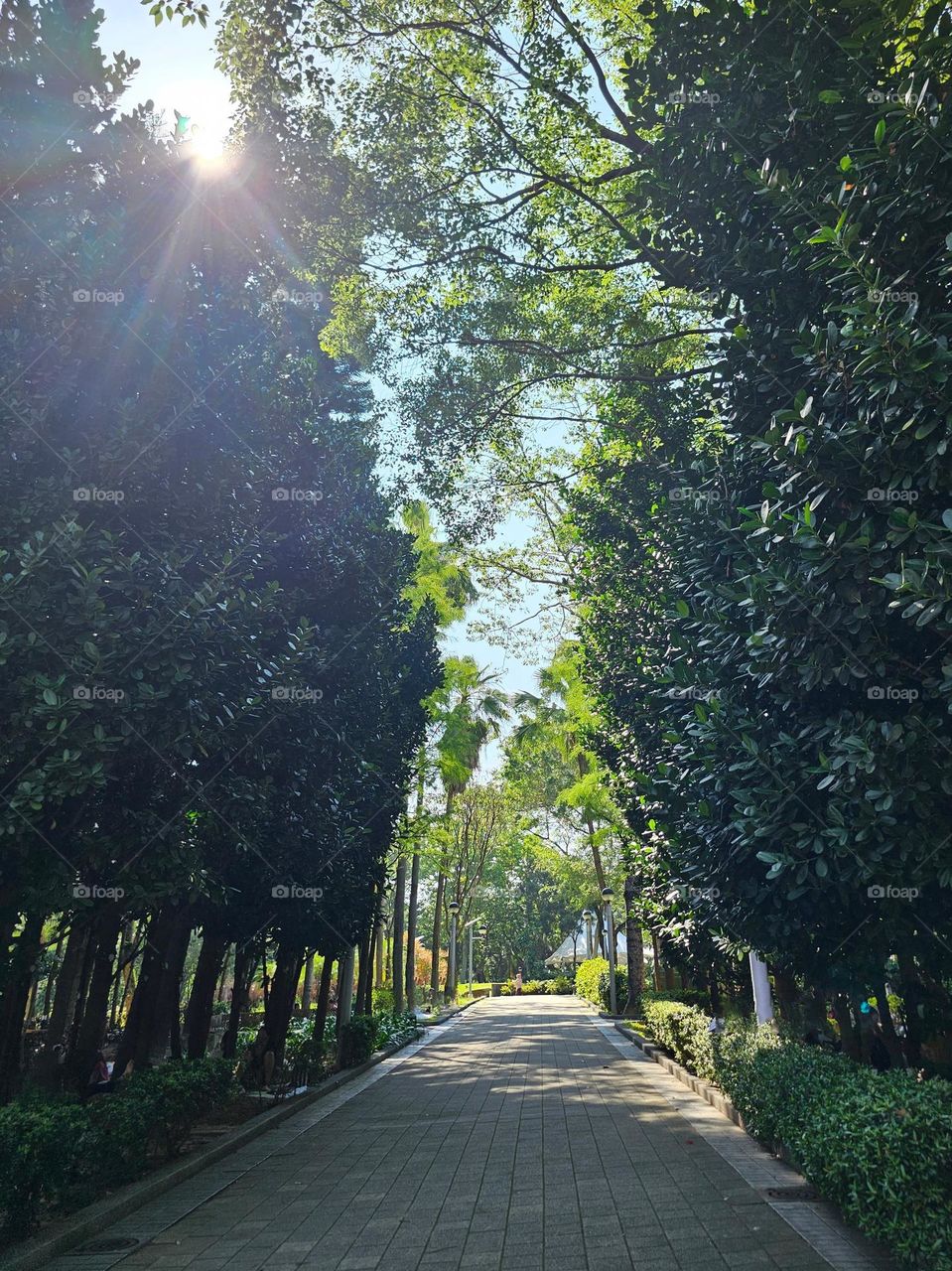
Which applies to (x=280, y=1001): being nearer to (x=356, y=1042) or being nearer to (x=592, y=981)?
(x=356, y=1042)

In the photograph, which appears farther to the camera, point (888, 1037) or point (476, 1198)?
point (888, 1037)

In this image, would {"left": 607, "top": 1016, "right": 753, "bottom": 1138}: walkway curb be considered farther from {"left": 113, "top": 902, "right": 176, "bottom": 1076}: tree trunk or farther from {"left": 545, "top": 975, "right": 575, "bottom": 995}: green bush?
{"left": 545, "top": 975, "right": 575, "bottom": 995}: green bush

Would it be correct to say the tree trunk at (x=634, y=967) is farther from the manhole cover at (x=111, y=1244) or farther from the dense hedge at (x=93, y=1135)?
the manhole cover at (x=111, y=1244)

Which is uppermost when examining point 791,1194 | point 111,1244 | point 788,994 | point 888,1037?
point 788,994

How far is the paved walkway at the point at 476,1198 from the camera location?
228 inches

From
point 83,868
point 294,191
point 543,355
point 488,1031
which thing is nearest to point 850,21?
point 543,355

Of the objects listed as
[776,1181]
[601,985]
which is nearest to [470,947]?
[601,985]

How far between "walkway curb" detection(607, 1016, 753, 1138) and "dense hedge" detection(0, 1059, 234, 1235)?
234 inches

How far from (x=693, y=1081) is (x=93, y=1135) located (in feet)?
29.8

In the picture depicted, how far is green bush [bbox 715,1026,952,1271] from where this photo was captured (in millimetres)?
4637

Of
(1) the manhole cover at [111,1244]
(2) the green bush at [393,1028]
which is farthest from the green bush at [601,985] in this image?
(1) the manhole cover at [111,1244]

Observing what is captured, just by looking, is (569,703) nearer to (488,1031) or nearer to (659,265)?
(488,1031)

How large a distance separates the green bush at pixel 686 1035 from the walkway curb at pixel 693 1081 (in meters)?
0.14

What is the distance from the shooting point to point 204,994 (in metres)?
12.4
